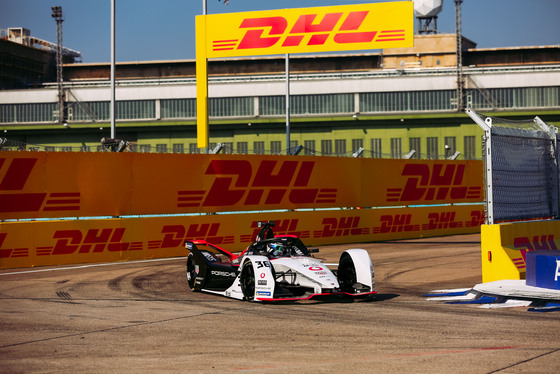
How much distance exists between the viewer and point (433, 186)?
29750 millimetres

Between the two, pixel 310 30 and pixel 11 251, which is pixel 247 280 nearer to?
pixel 11 251

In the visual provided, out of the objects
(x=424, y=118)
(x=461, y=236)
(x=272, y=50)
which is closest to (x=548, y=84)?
(x=424, y=118)

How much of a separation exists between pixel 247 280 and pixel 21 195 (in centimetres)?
817

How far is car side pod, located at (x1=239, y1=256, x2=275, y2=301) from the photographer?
12.9m

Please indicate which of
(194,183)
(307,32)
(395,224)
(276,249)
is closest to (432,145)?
(395,224)

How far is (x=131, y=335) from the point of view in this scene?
9.95 meters

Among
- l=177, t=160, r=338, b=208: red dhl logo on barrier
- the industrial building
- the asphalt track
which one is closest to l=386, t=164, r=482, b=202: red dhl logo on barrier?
l=177, t=160, r=338, b=208: red dhl logo on barrier

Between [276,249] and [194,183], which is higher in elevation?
[194,183]

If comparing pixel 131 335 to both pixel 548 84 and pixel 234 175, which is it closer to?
pixel 234 175

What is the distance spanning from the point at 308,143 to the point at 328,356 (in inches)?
1782

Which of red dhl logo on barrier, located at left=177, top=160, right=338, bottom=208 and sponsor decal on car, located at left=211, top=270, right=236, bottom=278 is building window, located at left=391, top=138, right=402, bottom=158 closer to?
red dhl logo on barrier, located at left=177, top=160, right=338, bottom=208

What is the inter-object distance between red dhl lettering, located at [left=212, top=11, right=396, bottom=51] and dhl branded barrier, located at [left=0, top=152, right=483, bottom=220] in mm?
3787

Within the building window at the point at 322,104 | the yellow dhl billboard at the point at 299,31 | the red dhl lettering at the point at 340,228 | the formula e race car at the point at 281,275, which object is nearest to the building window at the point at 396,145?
the building window at the point at 322,104

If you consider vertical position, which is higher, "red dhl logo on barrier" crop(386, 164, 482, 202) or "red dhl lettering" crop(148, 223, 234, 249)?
"red dhl logo on barrier" crop(386, 164, 482, 202)
